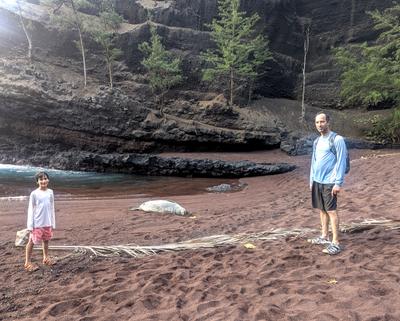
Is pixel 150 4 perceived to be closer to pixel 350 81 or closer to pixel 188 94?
pixel 188 94

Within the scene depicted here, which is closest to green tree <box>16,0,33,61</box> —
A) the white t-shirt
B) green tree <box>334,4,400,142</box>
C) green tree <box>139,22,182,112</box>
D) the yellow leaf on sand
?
green tree <box>139,22,182,112</box>

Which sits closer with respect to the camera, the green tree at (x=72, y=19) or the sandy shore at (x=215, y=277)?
the sandy shore at (x=215, y=277)

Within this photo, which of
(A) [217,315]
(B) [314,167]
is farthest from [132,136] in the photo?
(A) [217,315]

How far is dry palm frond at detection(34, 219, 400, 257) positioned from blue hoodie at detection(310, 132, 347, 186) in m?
1.31

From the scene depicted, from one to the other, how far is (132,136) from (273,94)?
16.8 metres

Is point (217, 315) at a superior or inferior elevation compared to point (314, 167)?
inferior

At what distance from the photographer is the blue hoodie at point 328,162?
5500 mm

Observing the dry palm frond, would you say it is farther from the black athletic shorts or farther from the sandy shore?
the black athletic shorts

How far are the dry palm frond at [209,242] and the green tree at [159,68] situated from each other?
24000mm

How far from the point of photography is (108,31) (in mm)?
32281

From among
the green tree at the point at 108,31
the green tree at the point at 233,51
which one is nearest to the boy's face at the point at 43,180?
the green tree at the point at 108,31

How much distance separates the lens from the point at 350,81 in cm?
2806

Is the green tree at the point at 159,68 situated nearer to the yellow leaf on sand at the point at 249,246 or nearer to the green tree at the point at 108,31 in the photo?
the green tree at the point at 108,31

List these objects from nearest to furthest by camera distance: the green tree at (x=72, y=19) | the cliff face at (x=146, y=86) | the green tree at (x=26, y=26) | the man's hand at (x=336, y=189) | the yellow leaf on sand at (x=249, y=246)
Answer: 1. the man's hand at (x=336, y=189)
2. the yellow leaf on sand at (x=249, y=246)
3. the cliff face at (x=146, y=86)
4. the green tree at (x=26, y=26)
5. the green tree at (x=72, y=19)
